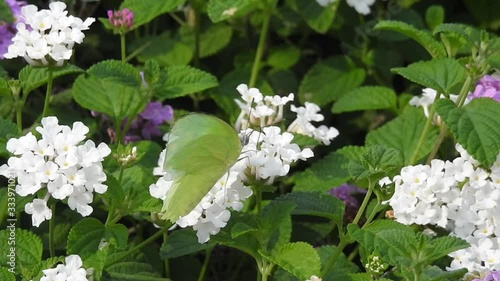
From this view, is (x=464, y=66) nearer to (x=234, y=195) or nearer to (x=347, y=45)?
(x=234, y=195)

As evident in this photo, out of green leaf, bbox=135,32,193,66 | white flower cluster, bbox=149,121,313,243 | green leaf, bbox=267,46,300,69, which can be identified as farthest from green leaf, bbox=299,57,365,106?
white flower cluster, bbox=149,121,313,243

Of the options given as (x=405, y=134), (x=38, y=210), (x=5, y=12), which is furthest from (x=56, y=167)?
(x=405, y=134)

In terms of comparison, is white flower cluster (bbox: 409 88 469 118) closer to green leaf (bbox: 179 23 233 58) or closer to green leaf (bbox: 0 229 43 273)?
green leaf (bbox: 179 23 233 58)

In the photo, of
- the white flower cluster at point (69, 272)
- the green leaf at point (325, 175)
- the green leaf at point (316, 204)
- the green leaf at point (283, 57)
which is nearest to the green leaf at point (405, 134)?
the green leaf at point (325, 175)

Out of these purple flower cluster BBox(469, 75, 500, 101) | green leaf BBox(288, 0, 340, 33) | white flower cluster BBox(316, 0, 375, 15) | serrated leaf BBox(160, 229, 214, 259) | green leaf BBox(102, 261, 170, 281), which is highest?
purple flower cluster BBox(469, 75, 500, 101)

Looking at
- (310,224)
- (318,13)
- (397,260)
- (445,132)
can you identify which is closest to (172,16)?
(318,13)

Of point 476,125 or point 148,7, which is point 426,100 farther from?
point 148,7
